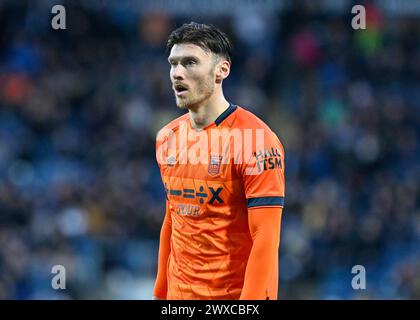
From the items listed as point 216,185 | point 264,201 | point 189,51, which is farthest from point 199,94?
point 264,201

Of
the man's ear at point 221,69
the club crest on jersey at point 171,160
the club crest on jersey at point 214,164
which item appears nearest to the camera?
the club crest on jersey at point 214,164

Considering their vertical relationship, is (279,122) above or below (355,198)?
above

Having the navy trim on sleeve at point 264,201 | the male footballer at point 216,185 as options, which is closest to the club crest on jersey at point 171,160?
the male footballer at point 216,185

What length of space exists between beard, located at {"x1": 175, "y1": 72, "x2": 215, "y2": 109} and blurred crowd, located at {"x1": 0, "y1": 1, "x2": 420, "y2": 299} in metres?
6.28

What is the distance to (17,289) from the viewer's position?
1030cm

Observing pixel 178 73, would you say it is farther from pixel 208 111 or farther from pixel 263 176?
pixel 263 176

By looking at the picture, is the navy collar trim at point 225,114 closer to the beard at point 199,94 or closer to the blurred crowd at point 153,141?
the beard at point 199,94

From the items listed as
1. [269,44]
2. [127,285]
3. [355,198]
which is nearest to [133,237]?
[127,285]

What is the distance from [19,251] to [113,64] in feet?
15.3

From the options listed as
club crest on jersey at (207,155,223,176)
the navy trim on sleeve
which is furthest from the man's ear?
the navy trim on sleeve

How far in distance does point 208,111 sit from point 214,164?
34cm

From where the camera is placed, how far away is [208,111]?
4.57 meters

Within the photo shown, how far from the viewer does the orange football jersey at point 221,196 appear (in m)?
4.29

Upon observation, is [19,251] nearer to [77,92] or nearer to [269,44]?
[77,92]
